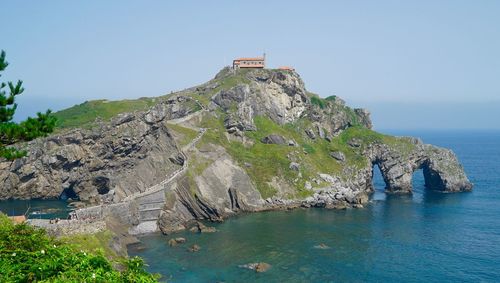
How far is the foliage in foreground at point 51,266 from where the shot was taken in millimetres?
23359

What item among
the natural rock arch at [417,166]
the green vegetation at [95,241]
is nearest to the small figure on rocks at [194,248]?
the green vegetation at [95,241]

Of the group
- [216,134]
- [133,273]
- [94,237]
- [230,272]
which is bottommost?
[230,272]

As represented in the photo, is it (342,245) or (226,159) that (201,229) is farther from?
(226,159)

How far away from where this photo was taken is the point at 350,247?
84250mm

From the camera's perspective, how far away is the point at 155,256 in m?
76.9

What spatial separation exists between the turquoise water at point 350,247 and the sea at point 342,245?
0.16m

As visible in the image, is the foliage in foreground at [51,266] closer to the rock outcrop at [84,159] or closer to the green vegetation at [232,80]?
the rock outcrop at [84,159]

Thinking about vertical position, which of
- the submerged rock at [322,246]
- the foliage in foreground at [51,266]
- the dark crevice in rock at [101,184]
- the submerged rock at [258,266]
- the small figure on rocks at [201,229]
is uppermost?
the foliage in foreground at [51,266]

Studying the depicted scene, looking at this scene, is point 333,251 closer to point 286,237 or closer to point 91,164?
point 286,237

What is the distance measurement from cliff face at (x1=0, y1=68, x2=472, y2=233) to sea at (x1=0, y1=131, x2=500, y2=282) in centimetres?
702

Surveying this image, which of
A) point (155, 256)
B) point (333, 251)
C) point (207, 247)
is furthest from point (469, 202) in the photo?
point (155, 256)

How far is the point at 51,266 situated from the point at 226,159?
94.2 meters

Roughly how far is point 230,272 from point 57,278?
49.3 metres

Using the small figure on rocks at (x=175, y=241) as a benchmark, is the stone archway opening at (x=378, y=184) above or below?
above
